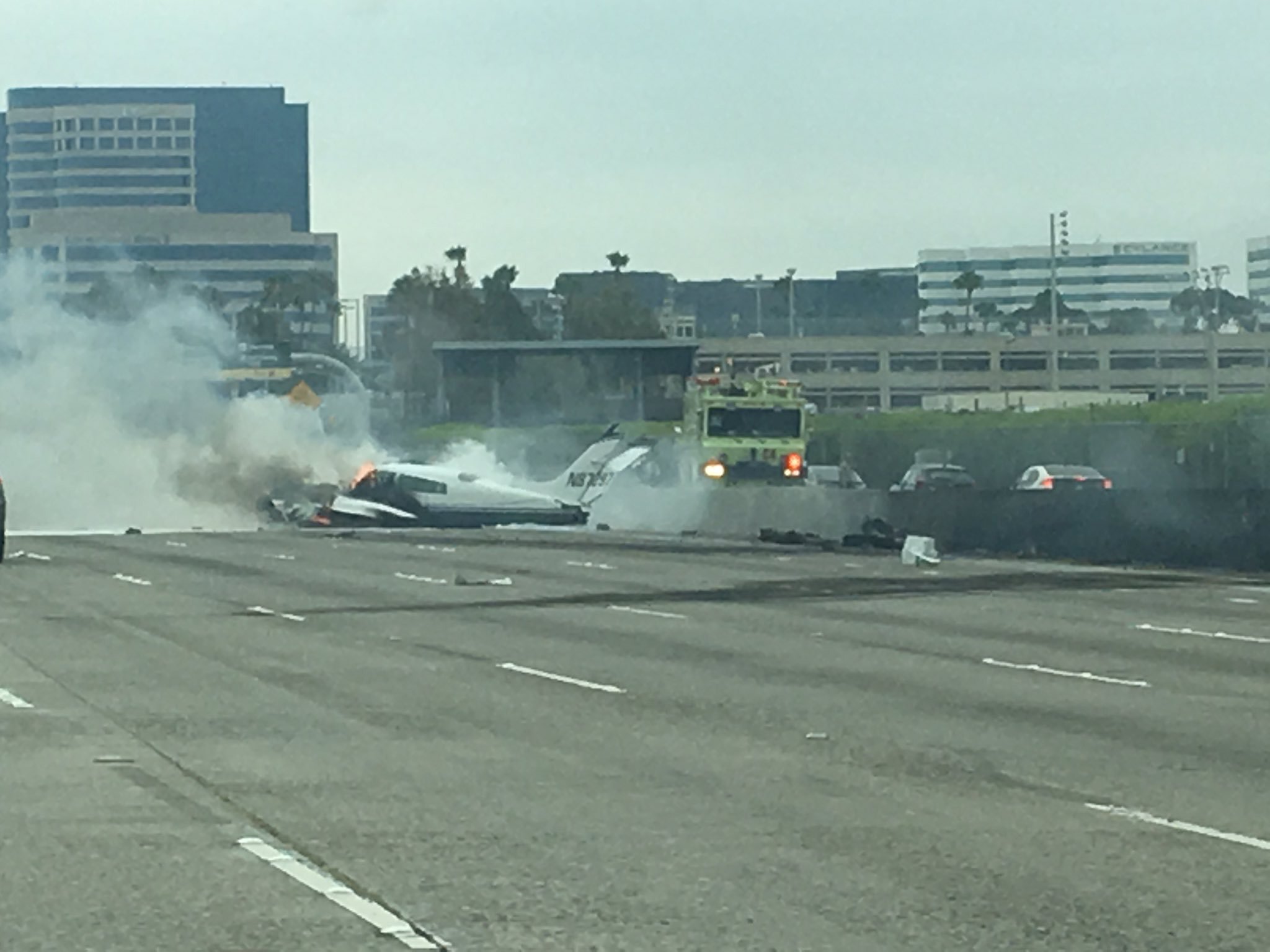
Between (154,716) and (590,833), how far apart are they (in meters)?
5.73

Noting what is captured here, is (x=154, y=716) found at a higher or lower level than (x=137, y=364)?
lower

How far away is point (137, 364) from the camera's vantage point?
198 feet

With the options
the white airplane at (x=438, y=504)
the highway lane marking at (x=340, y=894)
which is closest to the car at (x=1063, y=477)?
the white airplane at (x=438, y=504)

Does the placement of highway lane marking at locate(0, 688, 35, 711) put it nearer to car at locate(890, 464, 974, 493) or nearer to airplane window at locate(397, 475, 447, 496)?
airplane window at locate(397, 475, 447, 496)

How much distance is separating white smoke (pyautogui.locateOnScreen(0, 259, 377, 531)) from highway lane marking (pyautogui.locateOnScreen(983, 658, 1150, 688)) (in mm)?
40325

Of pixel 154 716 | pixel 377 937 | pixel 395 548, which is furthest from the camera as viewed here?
pixel 395 548

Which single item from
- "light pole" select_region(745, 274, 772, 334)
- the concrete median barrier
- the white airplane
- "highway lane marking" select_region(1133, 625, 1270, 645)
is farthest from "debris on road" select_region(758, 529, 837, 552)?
"light pole" select_region(745, 274, 772, 334)

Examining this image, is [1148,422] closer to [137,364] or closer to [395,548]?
[395,548]

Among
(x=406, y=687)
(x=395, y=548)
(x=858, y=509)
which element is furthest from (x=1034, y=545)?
(x=406, y=687)

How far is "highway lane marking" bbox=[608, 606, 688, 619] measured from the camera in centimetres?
2484

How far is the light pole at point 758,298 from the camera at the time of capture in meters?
150

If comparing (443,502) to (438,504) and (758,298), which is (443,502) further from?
(758,298)

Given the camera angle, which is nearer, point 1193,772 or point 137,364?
point 1193,772

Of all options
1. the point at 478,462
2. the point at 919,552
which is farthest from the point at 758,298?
the point at 919,552
